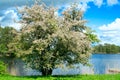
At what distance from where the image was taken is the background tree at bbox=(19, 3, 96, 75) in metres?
32.5

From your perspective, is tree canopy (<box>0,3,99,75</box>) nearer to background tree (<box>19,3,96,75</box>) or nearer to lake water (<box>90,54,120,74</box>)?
background tree (<box>19,3,96,75</box>)

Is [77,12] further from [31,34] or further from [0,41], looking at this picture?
[0,41]

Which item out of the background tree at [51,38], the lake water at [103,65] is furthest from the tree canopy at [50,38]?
the lake water at [103,65]

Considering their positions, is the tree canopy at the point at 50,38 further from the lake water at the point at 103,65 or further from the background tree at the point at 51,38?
the lake water at the point at 103,65

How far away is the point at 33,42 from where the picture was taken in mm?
32250

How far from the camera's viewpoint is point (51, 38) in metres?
32.5

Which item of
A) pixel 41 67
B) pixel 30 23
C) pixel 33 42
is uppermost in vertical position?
pixel 30 23

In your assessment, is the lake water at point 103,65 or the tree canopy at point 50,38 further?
the lake water at point 103,65

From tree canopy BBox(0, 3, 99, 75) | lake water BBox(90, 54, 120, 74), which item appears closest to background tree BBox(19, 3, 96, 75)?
tree canopy BBox(0, 3, 99, 75)

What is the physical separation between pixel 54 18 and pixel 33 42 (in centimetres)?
359

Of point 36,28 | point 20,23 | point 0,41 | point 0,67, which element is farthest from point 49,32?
point 0,41

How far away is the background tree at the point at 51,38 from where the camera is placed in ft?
107

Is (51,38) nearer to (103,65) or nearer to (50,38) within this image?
(50,38)

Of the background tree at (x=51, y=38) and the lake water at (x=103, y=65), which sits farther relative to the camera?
the lake water at (x=103, y=65)
